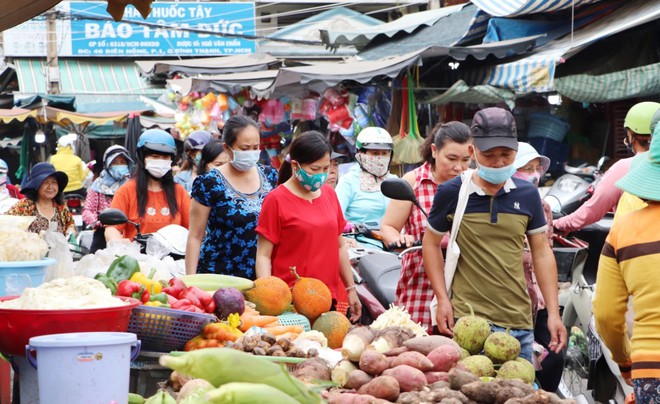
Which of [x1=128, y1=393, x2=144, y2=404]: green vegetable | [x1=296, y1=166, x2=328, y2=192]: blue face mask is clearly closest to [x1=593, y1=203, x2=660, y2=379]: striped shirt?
[x1=128, y1=393, x2=144, y2=404]: green vegetable

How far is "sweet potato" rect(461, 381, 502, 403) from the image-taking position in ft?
12.9

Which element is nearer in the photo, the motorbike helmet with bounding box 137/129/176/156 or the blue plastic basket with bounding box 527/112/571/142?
the motorbike helmet with bounding box 137/129/176/156

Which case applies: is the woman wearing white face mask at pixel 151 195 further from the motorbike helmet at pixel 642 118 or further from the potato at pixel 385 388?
the potato at pixel 385 388

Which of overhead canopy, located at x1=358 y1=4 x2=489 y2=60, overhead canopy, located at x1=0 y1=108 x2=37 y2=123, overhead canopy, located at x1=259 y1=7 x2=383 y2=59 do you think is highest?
overhead canopy, located at x1=259 y1=7 x2=383 y2=59

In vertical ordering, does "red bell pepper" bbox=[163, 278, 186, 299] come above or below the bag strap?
below

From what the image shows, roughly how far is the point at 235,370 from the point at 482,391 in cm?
126

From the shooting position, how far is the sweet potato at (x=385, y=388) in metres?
4.02

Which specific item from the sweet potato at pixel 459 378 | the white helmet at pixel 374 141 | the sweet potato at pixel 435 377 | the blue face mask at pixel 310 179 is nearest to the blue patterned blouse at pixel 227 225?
the blue face mask at pixel 310 179

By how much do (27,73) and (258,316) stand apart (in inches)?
1283

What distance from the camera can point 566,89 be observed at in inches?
488

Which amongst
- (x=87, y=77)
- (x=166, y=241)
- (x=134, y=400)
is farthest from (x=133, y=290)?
(x=87, y=77)

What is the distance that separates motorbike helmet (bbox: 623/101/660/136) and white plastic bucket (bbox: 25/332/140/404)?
423cm

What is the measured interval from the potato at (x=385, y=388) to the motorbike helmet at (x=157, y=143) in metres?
5.08

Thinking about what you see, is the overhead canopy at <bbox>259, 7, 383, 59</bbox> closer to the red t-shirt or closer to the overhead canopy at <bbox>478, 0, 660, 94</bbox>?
the overhead canopy at <bbox>478, 0, 660, 94</bbox>
